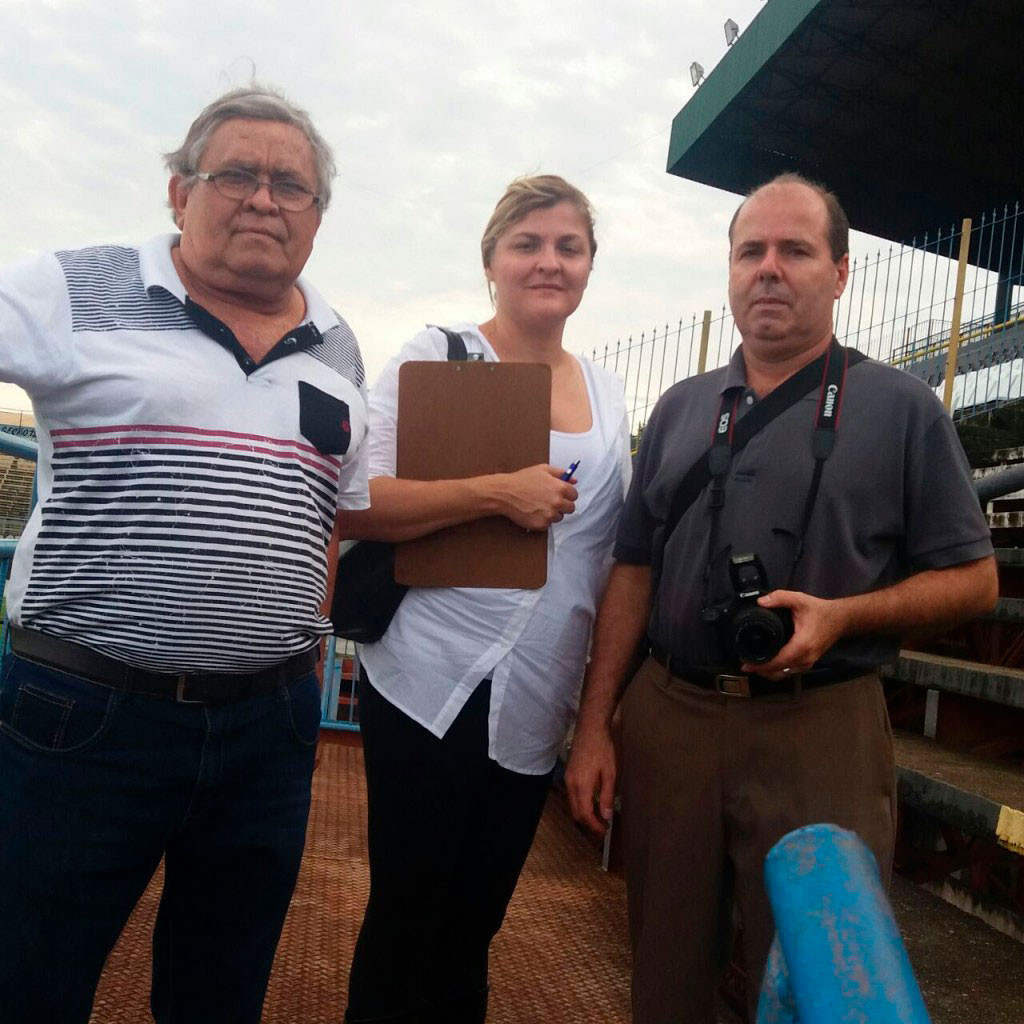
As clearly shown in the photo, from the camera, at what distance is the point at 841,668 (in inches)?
70.5

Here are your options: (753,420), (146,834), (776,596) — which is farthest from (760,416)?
(146,834)

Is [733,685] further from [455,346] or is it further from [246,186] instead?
[246,186]

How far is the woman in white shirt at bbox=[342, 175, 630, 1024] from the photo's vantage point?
1.96 m

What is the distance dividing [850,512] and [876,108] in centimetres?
2213

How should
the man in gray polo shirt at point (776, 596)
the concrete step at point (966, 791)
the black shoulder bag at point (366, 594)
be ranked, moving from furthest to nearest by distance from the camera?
the concrete step at point (966, 791) < the black shoulder bag at point (366, 594) < the man in gray polo shirt at point (776, 596)

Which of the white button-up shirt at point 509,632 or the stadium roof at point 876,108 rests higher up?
the stadium roof at point 876,108

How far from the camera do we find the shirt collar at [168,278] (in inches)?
63.3

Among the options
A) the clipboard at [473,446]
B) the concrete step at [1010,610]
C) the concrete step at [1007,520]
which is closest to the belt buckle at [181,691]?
the clipboard at [473,446]

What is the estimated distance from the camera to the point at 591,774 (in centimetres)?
207

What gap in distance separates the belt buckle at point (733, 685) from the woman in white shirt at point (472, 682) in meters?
0.37

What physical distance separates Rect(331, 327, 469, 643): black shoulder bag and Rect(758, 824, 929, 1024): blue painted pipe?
59.3 inches

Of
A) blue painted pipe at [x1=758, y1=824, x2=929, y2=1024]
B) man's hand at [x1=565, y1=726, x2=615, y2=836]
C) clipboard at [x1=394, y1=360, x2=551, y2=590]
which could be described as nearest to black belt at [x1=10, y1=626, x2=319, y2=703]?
clipboard at [x1=394, y1=360, x2=551, y2=590]

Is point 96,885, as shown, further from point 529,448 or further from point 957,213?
point 957,213

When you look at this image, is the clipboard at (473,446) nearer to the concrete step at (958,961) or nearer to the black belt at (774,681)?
the black belt at (774,681)
